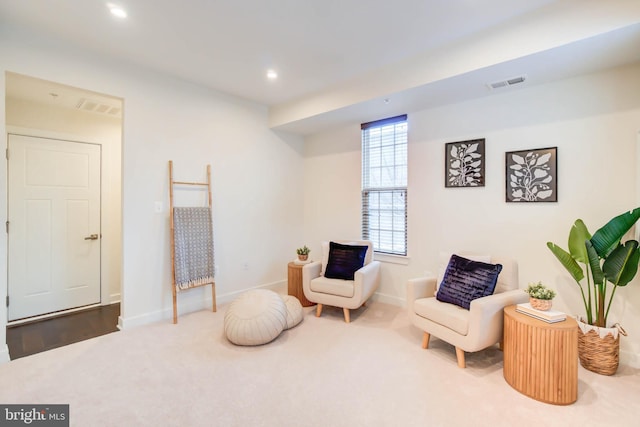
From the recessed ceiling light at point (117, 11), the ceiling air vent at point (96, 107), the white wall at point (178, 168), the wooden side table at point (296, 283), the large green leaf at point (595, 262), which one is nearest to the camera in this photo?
the recessed ceiling light at point (117, 11)

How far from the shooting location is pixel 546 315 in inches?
82.9

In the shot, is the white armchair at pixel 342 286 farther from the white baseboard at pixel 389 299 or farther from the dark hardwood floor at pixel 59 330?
the dark hardwood floor at pixel 59 330

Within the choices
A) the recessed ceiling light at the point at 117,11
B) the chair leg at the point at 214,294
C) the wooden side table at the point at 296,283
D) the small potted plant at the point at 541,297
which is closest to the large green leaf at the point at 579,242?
the small potted plant at the point at 541,297

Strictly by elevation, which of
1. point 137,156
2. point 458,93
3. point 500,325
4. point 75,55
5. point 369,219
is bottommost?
point 500,325

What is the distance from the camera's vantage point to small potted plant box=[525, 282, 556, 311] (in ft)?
7.13

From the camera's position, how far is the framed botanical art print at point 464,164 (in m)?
3.23

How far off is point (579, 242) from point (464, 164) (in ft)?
4.28

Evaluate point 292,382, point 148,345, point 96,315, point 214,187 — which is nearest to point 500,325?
point 292,382

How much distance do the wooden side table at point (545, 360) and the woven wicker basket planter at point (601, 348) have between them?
0.46 meters

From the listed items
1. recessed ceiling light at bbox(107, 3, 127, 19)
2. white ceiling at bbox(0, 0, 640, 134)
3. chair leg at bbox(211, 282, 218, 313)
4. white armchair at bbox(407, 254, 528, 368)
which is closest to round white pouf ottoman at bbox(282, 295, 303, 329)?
chair leg at bbox(211, 282, 218, 313)

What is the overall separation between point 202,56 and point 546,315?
3676 millimetres

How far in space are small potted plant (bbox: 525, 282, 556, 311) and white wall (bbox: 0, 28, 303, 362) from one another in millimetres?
3292

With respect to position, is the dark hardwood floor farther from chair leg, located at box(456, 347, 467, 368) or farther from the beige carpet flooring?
chair leg, located at box(456, 347, 467, 368)

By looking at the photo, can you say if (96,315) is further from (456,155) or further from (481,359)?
(456,155)
